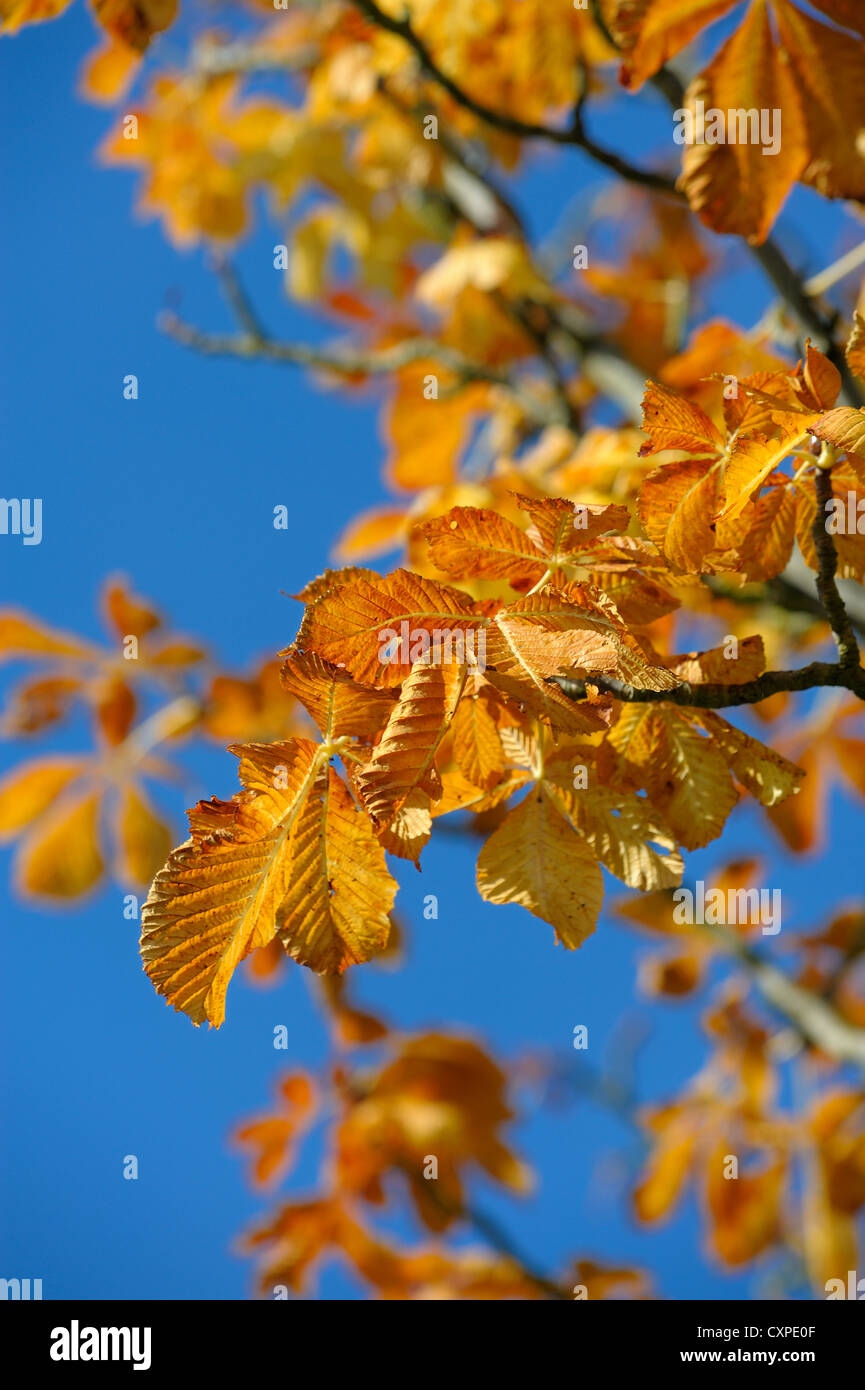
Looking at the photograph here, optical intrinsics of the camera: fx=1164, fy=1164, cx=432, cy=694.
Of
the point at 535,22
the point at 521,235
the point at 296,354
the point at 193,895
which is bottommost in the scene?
the point at 193,895

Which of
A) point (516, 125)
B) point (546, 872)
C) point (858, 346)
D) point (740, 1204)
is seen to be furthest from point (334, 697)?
point (740, 1204)

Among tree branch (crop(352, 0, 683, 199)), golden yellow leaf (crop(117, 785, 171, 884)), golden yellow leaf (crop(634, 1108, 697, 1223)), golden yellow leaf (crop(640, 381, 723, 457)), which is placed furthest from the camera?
golden yellow leaf (crop(634, 1108, 697, 1223))

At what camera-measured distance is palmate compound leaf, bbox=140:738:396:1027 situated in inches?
27.4

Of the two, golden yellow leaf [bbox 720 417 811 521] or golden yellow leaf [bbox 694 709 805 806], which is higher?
golden yellow leaf [bbox 720 417 811 521]

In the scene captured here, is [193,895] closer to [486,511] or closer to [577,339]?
[486,511]

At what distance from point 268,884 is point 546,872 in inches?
6.7

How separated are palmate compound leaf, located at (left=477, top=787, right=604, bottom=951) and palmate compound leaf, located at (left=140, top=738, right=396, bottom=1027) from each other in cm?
7

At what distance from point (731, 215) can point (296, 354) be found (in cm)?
97

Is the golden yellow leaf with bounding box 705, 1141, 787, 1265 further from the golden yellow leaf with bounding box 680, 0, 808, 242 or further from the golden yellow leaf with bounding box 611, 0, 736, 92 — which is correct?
the golden yellow leaf with bounding box 611, 0, 736, 92

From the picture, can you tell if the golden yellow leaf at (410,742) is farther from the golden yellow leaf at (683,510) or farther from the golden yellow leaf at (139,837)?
the golden yellow leaf at (139,837)

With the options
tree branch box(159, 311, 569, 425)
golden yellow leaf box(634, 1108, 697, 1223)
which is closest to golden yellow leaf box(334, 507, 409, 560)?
tree branch box(159, 311, 569, 425)

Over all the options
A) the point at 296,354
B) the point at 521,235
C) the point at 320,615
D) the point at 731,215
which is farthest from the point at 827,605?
the point at 521,235

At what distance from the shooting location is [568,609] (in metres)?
0.73

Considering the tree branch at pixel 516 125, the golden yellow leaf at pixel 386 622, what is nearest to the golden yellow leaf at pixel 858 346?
the golden yellow leaf at pixel 386 622
